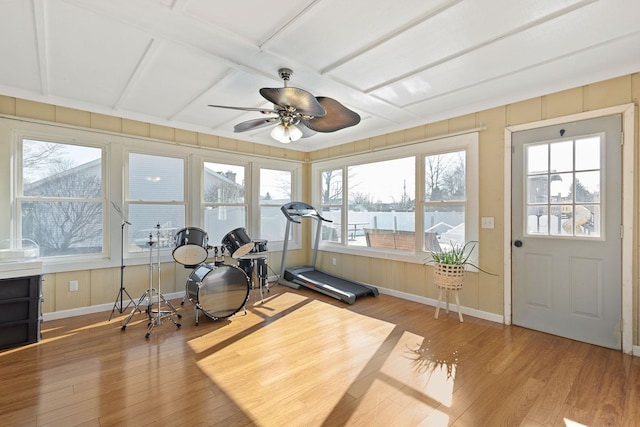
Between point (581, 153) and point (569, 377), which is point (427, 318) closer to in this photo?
point (569, 377)

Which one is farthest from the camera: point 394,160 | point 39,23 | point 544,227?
point 394,160

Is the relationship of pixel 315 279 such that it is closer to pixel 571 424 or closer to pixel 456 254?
pixel 456 254

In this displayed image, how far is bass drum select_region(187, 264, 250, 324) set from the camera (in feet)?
11.0

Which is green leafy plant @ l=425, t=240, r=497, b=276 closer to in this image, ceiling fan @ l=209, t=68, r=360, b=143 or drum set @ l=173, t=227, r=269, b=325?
ceiling fan @ l=209, t=68, r=360, b=143

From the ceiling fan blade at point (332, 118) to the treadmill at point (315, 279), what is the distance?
2.03 metres

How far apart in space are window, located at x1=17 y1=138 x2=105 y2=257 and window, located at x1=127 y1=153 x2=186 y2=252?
14.1 inches

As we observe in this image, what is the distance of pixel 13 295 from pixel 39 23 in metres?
2.45

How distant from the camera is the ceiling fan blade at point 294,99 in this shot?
7.48 feet

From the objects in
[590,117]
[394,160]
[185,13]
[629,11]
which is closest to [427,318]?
[394,160]

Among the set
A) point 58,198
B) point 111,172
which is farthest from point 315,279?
point 58,198

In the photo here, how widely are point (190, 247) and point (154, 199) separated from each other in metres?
1.31

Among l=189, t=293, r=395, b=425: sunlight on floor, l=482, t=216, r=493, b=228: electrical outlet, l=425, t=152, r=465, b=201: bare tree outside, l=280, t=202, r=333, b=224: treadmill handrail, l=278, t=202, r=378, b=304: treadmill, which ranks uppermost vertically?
l=425, t=152, r=465, b=201: bare tree outside

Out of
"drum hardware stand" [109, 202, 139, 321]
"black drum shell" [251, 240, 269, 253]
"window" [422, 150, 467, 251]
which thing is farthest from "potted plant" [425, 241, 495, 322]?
"drum hardware stand" [109, 202, 139, 321]

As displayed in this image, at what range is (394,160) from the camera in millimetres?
4688
